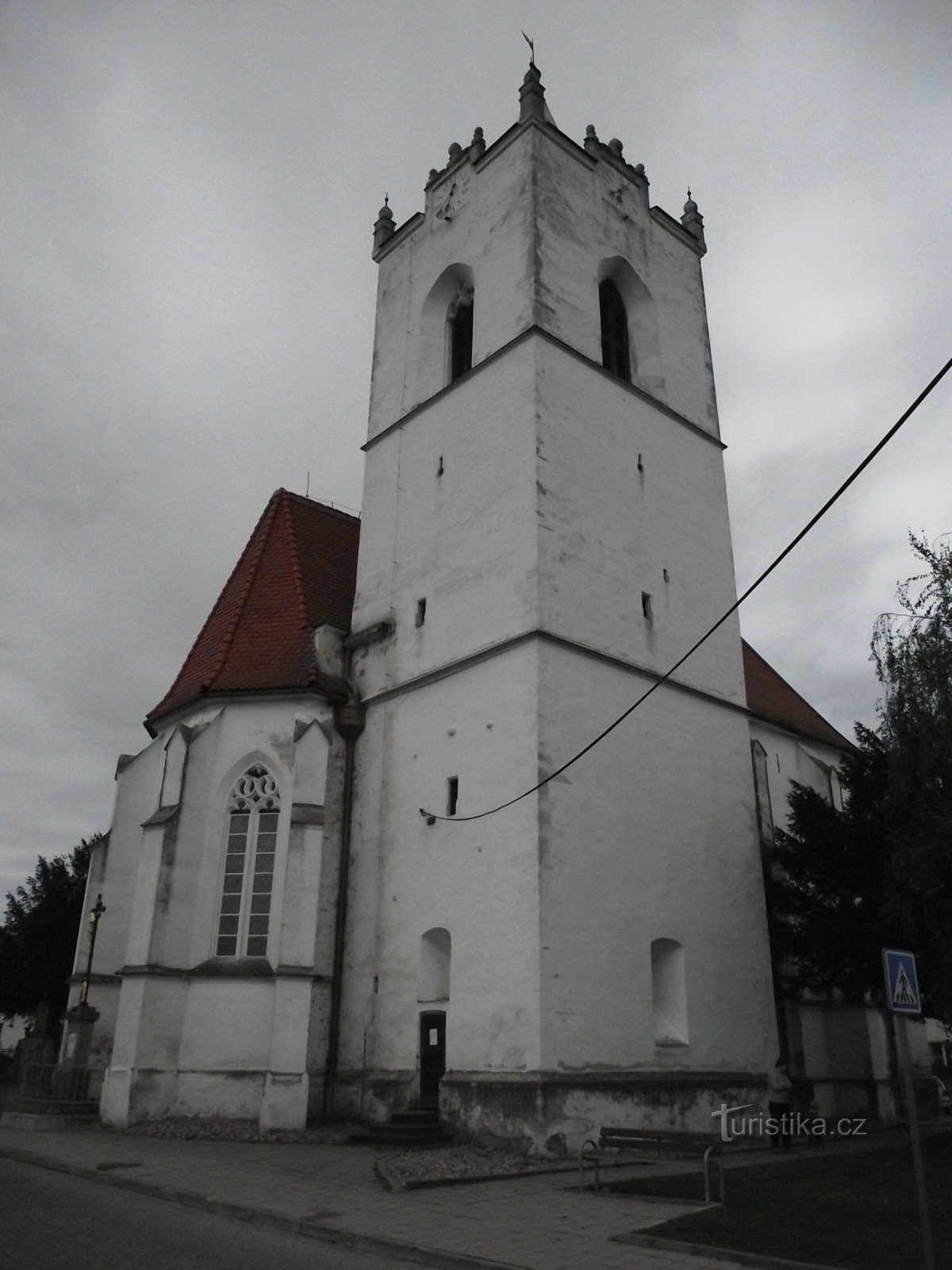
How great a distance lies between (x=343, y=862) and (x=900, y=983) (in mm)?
11963

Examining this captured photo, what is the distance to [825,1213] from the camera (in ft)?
30.0

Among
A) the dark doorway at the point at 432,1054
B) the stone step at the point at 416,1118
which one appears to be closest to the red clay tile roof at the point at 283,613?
the dark doorway at the point at 432,1054

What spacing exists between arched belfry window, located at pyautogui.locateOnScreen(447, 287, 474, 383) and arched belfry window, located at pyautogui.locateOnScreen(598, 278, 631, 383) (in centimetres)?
275

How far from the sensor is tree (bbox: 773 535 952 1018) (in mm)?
12617

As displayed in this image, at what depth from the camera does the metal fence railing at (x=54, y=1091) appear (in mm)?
16062

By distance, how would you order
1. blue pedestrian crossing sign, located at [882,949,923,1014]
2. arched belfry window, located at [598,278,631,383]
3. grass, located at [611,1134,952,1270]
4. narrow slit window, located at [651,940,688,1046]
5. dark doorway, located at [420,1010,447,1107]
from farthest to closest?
arched belfry window, located at [598,278,631,383] → narrow slit window, located at [651,940,688,1046] → dark doorway, located at [420,1010,447,1107] → grass, located at [611,1134,952,1270] → blue pedestrian crossing sign, located at [882,949,923,1014]

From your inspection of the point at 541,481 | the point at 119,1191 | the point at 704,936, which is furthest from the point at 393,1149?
the point at 541,481

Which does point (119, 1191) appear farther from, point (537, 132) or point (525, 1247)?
point (537, 132)

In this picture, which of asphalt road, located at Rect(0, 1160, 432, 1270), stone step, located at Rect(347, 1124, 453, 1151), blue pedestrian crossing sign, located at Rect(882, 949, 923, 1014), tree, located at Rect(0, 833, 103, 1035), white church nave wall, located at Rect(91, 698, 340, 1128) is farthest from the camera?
tree, located at Rect(0, 833, 103, 1035)

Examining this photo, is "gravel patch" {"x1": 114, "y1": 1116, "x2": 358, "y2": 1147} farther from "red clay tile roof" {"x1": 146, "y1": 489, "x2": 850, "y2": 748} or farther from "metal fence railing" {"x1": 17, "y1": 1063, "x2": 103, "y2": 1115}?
"red clay tile roof" {"x1": 146, "y1": 489, "x2": 850, "y2": 748}

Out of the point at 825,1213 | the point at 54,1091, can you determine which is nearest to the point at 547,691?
the point at 825,1213

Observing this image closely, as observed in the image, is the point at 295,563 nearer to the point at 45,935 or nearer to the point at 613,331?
the point at 613,331

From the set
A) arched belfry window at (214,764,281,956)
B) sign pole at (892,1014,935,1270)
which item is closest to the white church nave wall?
arched belfry window at (214,764,281,956)

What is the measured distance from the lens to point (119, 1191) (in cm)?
1037
